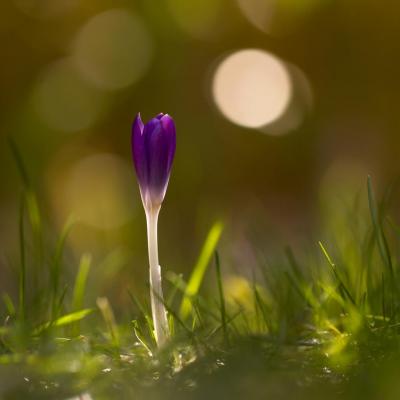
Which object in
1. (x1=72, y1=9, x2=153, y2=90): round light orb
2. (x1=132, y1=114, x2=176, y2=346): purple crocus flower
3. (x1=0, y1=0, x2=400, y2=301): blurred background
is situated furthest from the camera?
(x1=72, y1=9, x2=153, y2=90): round light orb

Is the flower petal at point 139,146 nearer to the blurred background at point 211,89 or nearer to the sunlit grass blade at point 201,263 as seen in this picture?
the sunlit grass blade at point 201,263

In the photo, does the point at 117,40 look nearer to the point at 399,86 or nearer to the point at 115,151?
the point at 115,151

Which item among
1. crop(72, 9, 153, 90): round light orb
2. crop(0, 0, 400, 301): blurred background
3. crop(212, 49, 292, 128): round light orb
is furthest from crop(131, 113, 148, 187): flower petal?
crop(72, 9, 153, 90): round light orb

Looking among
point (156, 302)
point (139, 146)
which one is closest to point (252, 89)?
point (139, 146)

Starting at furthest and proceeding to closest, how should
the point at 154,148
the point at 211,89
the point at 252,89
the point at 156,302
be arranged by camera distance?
the point at 211,89, the point at 252,89, the point at 154,148, the point at 156,302

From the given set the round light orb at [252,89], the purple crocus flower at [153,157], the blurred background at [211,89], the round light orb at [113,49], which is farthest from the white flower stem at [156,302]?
the round light orb at [113,49]

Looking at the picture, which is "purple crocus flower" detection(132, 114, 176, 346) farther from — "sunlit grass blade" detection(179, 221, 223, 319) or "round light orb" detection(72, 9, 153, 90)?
"round light orb" detection(72, 9, 153, 90)

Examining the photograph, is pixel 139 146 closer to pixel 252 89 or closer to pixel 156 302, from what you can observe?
pixel 156 302
